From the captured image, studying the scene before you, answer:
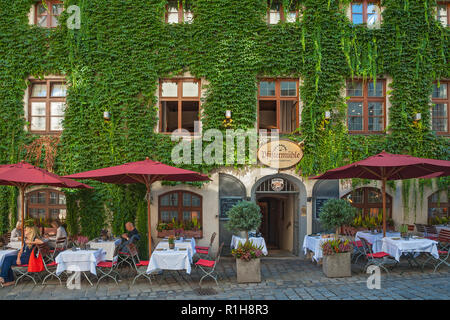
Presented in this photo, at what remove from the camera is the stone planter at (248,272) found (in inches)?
312

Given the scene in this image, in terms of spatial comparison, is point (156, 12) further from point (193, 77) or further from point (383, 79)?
point (383, 79)

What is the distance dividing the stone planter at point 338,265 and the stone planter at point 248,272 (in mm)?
1727


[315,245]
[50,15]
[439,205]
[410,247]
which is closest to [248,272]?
[315,245]

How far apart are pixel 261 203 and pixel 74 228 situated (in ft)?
22.8

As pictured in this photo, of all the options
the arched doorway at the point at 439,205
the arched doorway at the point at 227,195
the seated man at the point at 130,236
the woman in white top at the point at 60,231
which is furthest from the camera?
the arched doorway at the point at 439,205

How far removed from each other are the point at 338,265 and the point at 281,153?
4.02 meters

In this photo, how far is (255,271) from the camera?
7.96 m

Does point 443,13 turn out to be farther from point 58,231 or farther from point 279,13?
point 58,231

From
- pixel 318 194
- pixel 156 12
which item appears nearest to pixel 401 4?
pixel 318 194

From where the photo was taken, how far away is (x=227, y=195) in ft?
36.7

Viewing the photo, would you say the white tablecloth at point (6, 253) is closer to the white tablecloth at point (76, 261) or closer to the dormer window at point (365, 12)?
the white tablecloth at point (76, 261)

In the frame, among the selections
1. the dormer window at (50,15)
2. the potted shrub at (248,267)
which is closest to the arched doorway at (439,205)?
the potted shrub at (248,267)

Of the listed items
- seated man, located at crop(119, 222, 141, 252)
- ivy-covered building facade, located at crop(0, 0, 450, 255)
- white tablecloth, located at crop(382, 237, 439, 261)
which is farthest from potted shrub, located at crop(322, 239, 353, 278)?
seated man, located at crop(119, 222, 141, 252)

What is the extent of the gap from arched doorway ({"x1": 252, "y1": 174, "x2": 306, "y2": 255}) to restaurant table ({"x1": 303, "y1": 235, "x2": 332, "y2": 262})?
0.98 meters
